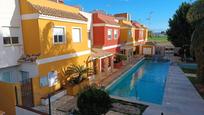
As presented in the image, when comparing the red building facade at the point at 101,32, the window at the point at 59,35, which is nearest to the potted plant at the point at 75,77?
the window at the point at 59,35

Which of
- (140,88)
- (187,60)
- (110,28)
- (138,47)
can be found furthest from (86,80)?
(138,47)

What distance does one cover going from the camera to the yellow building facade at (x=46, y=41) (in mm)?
16094

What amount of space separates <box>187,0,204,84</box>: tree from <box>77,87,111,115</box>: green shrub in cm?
1278

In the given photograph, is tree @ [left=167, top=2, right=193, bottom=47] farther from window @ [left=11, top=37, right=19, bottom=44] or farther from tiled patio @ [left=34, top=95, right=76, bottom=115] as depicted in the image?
window @ [left=11, top=37, right=19, bottom=44]

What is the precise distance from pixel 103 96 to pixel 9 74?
33.0 feet

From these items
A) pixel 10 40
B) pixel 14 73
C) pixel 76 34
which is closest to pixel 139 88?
pixel 76 34

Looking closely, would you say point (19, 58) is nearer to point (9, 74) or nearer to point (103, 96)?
point (9, 74)

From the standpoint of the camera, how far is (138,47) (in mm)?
55344

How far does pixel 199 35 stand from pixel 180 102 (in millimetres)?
7716

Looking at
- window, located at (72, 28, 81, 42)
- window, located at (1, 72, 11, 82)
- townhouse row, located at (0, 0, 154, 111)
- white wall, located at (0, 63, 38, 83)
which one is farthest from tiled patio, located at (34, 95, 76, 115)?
window, located at (72, 28, 81, 42)

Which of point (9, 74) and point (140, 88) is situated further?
point (140, 88)

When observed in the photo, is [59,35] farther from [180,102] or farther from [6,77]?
[180,102]

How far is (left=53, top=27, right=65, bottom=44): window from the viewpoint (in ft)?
59.8

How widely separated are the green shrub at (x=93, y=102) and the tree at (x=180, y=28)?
36.0 meters
